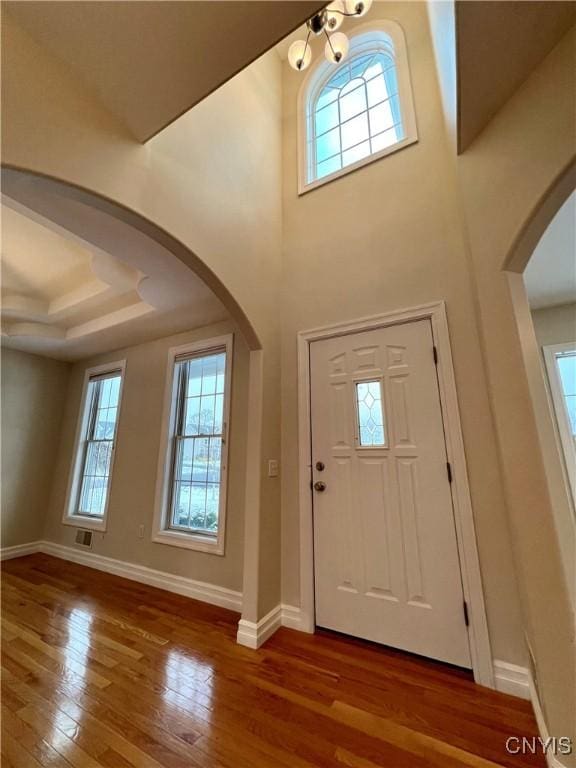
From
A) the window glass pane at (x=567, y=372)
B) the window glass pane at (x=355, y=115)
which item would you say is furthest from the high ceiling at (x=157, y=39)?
the window glass pane at (x=567, y=372)

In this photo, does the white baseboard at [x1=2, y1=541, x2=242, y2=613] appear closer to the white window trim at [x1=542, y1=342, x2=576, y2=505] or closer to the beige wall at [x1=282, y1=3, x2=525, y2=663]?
the beige wall at [x1=282, y1=3, x2=525, y2=663]

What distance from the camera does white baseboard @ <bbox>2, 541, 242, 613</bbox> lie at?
2.58 m

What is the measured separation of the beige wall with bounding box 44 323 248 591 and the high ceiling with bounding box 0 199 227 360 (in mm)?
313

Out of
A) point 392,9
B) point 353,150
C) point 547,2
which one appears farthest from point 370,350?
point 392,9

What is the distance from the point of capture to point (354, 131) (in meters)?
2.94

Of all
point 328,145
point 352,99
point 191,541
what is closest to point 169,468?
point 191,541

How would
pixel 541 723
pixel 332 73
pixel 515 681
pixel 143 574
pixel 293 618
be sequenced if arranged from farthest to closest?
pixel 332 73 < pixel 143 574 < pixel 293 618 < pixel 515 681 < pixel 541 723

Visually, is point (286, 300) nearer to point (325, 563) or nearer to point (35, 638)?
point (325, 563)

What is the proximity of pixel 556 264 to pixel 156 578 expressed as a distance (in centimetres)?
465

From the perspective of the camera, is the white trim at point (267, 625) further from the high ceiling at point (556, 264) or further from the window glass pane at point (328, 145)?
the window glass pane at point (328, 145)

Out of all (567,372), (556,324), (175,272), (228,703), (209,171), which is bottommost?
(228,703)

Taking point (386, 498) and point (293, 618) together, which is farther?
point (293, 618)

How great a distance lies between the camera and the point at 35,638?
2119mm

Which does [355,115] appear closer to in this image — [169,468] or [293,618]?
[169,468]
